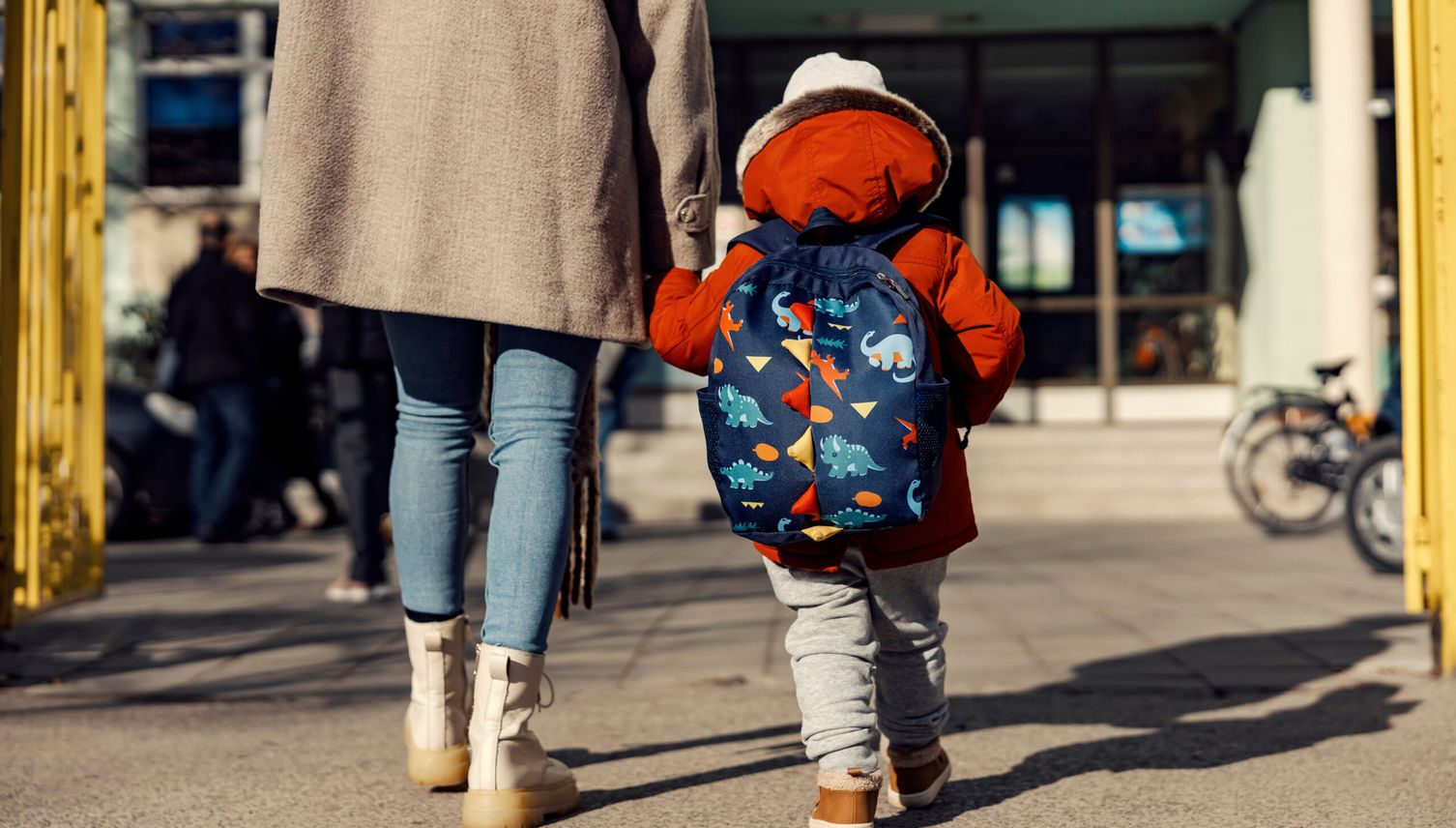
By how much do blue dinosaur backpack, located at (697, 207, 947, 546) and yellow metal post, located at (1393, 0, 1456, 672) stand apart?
206 centimetres

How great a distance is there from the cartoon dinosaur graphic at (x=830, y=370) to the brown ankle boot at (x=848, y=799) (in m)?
0.59

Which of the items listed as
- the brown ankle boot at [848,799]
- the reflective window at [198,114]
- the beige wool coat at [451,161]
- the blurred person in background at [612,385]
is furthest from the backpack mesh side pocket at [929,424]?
the reflective window at [198,114]

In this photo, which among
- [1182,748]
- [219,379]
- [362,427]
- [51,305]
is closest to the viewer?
[1182,748]

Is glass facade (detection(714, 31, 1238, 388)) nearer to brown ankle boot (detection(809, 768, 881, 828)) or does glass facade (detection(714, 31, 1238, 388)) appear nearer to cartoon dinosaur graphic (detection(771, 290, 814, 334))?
cartoon dinosaur graphic (detection(771, 290, 814, 334))

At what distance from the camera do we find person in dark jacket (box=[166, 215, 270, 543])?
29.1 feet

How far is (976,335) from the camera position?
254 cm

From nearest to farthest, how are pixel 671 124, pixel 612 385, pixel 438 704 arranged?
pixel 671 124, pixel 438 704, pixel 612 385

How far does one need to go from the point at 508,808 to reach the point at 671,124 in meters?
1.18

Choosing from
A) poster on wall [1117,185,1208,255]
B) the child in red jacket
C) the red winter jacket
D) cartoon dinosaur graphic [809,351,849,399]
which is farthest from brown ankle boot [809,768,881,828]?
poster on wall [1117,185,1208,255]

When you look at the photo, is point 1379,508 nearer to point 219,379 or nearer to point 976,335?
point 976,335

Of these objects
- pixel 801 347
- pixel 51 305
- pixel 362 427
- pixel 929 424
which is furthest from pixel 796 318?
pixel 362 427

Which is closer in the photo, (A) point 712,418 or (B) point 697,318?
(A) point 712,418

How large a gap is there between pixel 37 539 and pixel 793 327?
2.96 metres

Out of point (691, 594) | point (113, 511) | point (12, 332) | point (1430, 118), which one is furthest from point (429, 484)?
point (113, 511)
